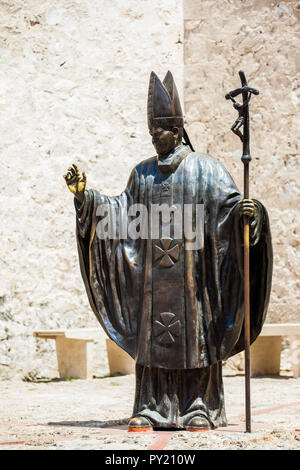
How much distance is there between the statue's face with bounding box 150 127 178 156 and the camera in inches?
233

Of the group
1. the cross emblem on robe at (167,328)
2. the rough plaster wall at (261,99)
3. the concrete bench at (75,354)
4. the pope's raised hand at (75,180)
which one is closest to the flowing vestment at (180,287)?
the cross emblem on robe at (167,328)

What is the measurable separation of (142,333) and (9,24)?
6.38 metres

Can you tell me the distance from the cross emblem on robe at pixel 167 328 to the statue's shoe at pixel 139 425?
1.75ft

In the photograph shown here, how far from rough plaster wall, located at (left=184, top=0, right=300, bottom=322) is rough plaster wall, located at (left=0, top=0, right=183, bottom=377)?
405 mm

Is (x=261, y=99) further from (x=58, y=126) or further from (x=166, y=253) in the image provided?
(x=166, y=253)

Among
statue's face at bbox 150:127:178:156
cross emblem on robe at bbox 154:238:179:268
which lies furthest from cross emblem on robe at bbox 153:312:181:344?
statue's face at bbox 150:127:178:156

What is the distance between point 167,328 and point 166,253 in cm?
51

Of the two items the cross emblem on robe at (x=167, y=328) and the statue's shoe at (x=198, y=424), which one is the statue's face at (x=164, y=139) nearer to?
the cross emblem on robe at (x=167, y=328)

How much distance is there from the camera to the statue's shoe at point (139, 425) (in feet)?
18.3

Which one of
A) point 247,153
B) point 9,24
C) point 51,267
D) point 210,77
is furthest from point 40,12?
point 247,153

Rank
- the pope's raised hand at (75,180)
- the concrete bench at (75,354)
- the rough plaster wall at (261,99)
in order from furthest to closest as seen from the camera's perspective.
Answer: the rough plaster wall at (261,99)
the concrete bench at (75,354)
the pope's raised hand at (75,180)

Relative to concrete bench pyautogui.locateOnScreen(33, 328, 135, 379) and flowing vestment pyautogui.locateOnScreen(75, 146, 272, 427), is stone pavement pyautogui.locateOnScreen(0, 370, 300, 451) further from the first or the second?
flowing vestment pyautogui.locateOnScreen(75, 146, 272, 427)
